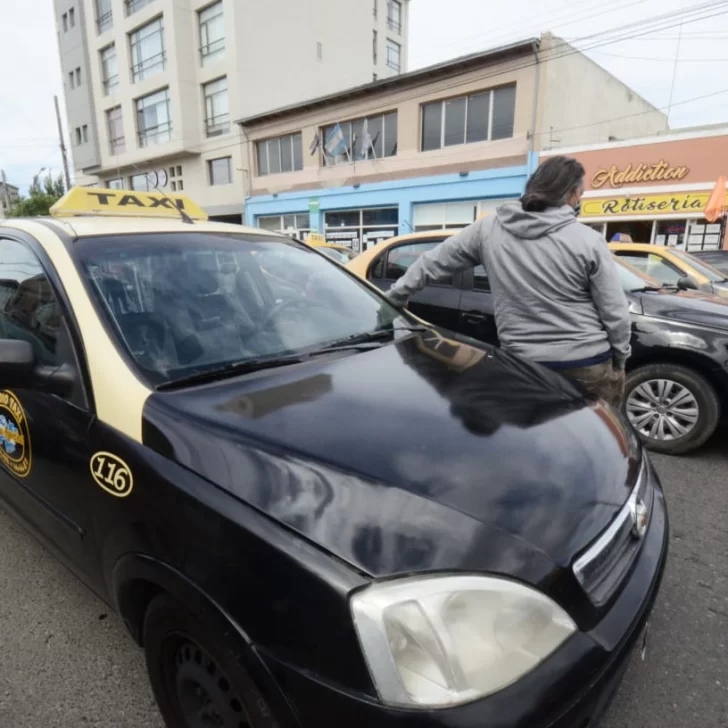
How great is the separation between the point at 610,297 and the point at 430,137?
17044 millimetres

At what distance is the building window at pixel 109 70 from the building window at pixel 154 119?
2.98 metres

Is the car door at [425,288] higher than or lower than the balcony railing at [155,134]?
lower

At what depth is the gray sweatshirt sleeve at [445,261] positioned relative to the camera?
2.71m

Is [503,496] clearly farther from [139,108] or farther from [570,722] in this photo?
[139,108]

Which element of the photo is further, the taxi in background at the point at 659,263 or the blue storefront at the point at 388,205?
the blue storefront at the point at 388,205

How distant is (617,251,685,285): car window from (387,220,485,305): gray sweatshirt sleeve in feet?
11.5

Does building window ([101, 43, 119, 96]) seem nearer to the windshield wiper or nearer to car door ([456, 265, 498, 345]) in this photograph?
car door ([456, 265, 498, 345])

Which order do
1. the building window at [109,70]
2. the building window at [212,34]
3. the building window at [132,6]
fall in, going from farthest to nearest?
the building window at [109,70]
the building window at [132,6]
the building window at [212,34]

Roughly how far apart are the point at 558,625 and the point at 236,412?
0.94m

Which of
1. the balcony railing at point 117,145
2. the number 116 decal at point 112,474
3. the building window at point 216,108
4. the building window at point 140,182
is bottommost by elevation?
the number 116 decal at point 112,474

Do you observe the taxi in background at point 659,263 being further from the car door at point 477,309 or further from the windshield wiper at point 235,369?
the windshield wiper at point 235,369

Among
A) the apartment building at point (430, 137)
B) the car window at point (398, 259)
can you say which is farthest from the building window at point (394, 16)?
the car window at point (398, 259)

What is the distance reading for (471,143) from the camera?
16547 mm

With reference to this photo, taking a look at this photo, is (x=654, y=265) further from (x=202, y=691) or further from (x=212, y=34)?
(x=212, y=34)
